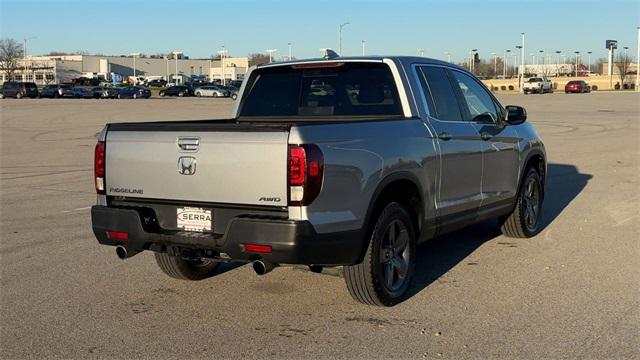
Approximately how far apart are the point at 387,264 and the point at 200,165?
Result: 164 cm

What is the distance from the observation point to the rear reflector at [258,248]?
439 centimetres

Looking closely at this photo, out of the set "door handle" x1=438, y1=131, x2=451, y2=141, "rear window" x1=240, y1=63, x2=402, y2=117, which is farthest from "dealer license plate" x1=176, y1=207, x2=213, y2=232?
"door handle" x1=438, y1=131, x2=451, y2=141

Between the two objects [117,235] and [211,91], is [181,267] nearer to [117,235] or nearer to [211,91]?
[117,235]

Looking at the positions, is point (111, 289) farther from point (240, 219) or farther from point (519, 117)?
point (519, 117)

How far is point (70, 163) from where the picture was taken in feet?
48.6

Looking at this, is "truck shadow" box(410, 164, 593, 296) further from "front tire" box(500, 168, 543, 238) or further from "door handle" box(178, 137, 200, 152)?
"door handle" box(178, 137, 200, 152)

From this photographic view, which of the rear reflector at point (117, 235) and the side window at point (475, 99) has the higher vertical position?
the side window at point (475, 99)

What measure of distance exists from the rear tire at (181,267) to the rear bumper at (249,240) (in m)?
0.83

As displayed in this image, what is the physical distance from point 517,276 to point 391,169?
1845 millimetres

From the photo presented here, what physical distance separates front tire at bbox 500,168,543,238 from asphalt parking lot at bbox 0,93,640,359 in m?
0.13

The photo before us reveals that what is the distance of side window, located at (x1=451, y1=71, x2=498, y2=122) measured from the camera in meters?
6.55

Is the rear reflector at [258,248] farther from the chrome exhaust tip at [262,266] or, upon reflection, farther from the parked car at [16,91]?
the parked car at [16,91]

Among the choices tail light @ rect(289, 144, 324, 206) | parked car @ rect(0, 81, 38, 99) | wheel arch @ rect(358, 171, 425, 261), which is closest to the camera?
tail light @ rect(289, 144, 324, 206)

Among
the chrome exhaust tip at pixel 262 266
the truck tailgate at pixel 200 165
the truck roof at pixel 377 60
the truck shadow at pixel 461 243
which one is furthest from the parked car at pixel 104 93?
the chrome exhaust tip at pixel 262 266
